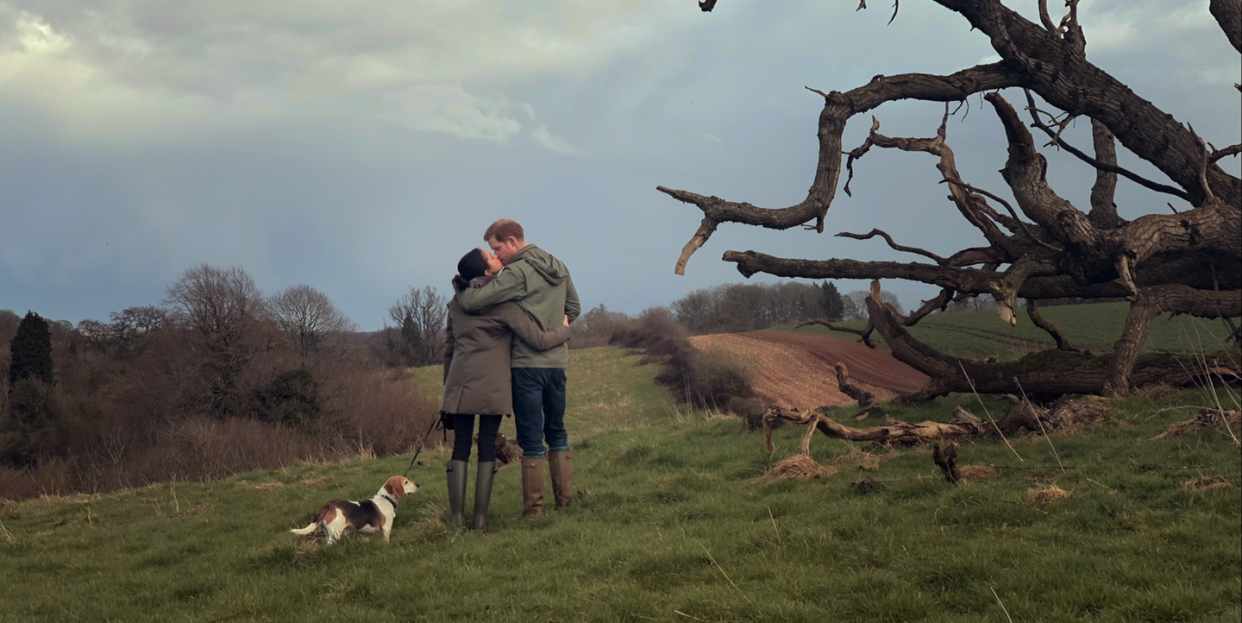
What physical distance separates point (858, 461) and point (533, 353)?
10.1ft

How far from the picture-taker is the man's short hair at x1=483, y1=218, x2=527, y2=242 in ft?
20.0

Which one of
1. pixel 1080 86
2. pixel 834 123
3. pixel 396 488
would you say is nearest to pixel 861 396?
pixel 834 123

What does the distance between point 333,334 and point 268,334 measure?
10.1 metres

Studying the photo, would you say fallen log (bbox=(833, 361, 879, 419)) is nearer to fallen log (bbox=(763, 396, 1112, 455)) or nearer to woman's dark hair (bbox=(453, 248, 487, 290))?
fallen log (bbox=(763, 396, 1112, 455))

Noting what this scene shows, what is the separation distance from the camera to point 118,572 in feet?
19.2

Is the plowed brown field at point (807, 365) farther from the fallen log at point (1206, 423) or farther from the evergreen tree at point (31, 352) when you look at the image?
the evergreen tree at point (31, 352)

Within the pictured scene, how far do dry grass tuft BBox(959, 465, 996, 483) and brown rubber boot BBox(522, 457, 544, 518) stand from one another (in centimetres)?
313

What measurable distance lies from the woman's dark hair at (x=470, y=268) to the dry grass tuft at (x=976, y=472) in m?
3.86

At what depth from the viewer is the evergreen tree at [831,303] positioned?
52.1 metres

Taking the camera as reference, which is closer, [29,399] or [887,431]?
[887,431]

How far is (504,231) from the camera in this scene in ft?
20.0

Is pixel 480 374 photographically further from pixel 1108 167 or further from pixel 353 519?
pixel 1108 167

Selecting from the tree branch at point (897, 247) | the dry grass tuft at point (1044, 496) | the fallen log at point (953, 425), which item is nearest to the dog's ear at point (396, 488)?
the fallen log at point (953, 425)

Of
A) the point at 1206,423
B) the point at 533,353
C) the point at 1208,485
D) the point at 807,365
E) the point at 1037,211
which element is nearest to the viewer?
the point at 1208,485
